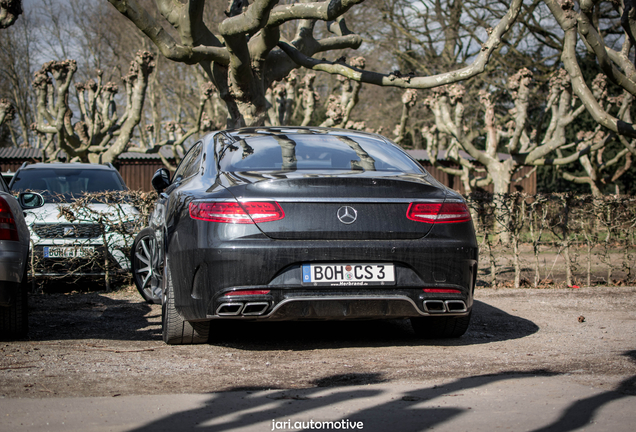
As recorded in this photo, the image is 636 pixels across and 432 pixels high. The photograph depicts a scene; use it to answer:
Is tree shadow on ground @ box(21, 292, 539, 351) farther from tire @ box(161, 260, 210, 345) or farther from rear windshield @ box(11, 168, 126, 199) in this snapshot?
rear windshield @ box(11, 168, 126, 199)

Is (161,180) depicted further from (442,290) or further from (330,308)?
(442,290)

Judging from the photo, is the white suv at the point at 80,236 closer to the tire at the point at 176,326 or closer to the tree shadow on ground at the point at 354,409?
the tire at the point at 176,326

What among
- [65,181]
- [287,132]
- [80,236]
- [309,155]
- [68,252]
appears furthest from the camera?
[65,181]

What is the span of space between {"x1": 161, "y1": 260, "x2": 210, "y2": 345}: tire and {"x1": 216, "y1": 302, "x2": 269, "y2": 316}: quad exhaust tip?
643 mm

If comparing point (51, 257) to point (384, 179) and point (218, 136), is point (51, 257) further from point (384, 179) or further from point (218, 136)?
point (384, 179)

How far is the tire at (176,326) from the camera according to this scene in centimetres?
474

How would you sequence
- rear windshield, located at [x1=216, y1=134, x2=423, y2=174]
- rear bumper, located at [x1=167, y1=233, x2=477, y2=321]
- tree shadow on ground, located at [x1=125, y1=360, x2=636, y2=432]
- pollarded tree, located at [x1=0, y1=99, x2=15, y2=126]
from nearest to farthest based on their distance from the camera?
1. tree shadow on ground, located at [x1=125, y1=360, x2=636, y2=432]
2. rear bumper, located at [x1=167, y1=233, x2=477, y2=321]
3. rear windshield, located at [x1=216, y1=134, x2=423, y2=174]
4. pollarded tree, located at [x1=0, y1=99, x2=15, y2=126]

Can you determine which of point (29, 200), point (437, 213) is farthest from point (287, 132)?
point (29, 200)

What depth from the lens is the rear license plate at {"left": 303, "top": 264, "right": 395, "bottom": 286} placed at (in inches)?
166

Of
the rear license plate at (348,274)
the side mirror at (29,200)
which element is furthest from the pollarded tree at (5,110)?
the rear license plate at (348,274)

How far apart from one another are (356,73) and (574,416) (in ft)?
30.1

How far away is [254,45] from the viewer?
11.4 meters

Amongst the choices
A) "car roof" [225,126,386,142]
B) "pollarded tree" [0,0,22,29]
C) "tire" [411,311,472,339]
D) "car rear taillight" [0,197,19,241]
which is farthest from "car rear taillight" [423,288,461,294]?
"pollarded tree" [0,0,22,29]

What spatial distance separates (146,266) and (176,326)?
2836 mm
